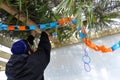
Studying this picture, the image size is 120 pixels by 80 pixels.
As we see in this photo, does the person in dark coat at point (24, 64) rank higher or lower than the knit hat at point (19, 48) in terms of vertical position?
lower

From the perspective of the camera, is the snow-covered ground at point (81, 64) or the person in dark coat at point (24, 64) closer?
the person in dark coat at point (24, 64)

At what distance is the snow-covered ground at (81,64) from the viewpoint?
2693 mm

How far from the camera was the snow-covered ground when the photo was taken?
269 centimetres

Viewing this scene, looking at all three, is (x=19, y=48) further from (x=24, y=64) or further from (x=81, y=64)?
(x=81, y=64)

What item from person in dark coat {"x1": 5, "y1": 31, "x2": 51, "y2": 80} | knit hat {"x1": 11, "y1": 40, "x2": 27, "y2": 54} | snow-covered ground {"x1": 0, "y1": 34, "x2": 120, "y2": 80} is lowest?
snow-covered ground {"x1": 0, "y1": 34, "x2": 120, "y2": 80}

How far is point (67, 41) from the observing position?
303 centimetres

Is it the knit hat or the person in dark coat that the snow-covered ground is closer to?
the person in dark coat

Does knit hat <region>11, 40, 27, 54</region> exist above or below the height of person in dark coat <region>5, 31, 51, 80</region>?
above

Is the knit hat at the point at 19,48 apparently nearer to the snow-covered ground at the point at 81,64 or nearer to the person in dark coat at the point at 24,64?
the person in dark coat at the point at 24,64

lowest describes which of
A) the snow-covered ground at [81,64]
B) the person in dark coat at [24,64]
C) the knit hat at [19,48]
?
the snow-covered ground at [81,64]

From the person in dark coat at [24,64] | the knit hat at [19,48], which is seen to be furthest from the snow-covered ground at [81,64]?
the knit hat at [19,48]

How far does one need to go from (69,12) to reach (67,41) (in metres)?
1.56

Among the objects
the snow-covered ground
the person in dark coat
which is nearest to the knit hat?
the person in dark coat

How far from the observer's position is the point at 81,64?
9.56ft
